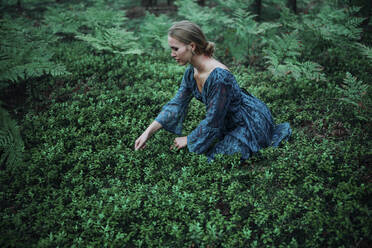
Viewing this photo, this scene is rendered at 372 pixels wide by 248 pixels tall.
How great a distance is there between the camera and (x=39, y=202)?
3.38 meters

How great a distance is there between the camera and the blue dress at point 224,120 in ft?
11.6

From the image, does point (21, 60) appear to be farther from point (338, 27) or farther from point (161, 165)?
point (338, 27)

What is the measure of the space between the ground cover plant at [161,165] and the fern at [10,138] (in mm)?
17

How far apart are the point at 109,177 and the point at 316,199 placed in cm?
290

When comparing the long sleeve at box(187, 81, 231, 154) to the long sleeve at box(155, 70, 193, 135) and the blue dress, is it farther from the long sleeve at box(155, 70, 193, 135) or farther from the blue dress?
the long sleeve at box(155, 70, 193, 135)

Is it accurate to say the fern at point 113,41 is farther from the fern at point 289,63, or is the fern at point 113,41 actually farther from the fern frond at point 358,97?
the fern frond at point 358,97

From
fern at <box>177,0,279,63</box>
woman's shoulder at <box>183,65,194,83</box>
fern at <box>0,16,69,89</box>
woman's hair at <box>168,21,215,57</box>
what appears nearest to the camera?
woman's hair at <box>168,21,215,57</box>

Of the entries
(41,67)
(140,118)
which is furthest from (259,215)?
(41,67)

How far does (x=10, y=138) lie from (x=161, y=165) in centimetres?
217

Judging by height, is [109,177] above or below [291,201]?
below

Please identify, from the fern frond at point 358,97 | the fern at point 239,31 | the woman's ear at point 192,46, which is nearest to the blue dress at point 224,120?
the woman's ear at point 192,46

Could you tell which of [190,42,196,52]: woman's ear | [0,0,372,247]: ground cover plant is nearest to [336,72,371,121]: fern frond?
[0,0,372,247]: ground cover plant

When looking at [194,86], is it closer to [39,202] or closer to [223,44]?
[39,202]

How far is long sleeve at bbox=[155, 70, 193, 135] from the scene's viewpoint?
4.02m
